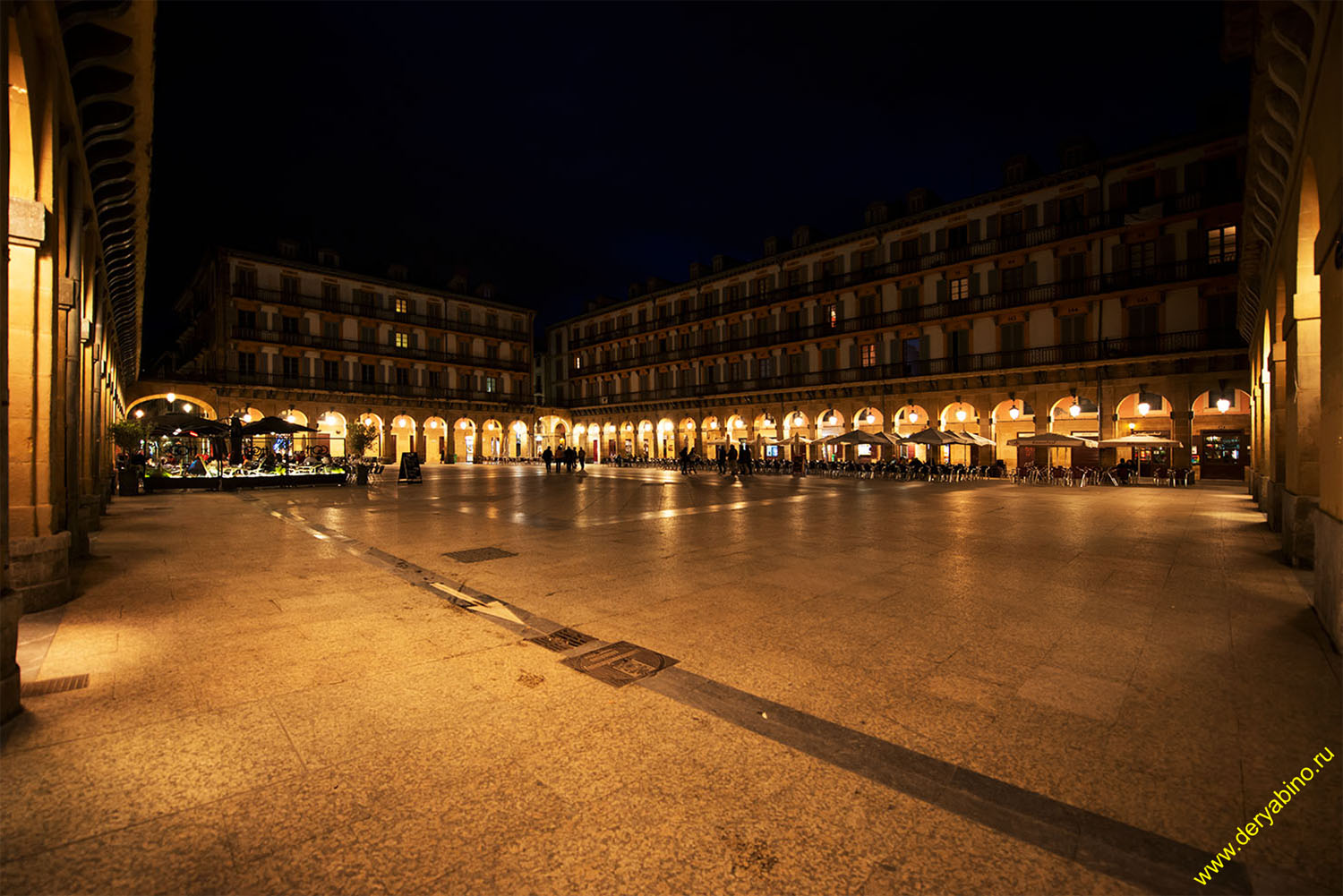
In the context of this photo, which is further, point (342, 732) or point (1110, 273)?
point (1110, 273)

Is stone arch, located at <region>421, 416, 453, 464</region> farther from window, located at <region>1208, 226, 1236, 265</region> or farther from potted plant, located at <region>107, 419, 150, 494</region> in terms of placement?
window, located at <region>1208, 226, 1236, 265</region>

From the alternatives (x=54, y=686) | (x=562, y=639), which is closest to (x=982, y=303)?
(x=562, y=639)

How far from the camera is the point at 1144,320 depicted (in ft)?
81.0

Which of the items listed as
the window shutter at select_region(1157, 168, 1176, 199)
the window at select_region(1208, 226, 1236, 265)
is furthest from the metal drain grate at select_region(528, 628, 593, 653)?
the window shutter at select_region(1157, 168, 1176, 199)

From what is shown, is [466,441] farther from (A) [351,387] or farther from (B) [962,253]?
(B) [962,253]

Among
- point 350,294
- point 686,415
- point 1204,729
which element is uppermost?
point 350,294

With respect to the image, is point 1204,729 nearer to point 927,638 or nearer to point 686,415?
point 927,638

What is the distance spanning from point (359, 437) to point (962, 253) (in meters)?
33.0

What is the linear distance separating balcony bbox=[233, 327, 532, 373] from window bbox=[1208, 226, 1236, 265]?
43.5 meters

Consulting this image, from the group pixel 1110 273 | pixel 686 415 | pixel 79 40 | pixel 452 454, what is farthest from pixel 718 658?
pixel 452 454

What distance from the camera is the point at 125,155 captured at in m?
7.99

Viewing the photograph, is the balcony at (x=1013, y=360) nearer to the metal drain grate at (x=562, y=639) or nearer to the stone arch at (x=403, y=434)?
the stone arch at (x=403, y=434)

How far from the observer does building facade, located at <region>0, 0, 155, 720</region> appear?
4.77 metres

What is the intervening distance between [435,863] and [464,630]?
2.71 metres
